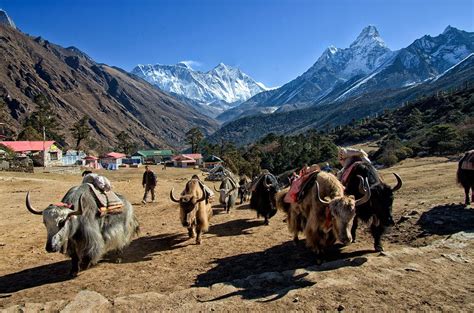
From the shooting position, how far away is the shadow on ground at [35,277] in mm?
6340

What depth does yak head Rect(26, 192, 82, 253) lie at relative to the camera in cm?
605

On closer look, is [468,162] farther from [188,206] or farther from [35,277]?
[35,277]

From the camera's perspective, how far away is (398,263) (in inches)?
234

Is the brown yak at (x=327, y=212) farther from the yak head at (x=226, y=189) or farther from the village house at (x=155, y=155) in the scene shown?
the village house at (x=155, y=155)

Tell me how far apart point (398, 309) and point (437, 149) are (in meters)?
34.6

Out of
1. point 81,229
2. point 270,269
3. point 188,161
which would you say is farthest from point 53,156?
point 270,269

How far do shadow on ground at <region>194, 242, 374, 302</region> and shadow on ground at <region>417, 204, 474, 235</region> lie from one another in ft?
6.59

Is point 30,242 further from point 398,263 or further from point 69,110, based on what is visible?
point 69,110

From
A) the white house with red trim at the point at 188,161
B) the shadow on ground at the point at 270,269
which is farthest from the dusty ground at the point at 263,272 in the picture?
the white house with red trim at the point at 188,161

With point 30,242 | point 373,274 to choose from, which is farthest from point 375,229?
point 30,242

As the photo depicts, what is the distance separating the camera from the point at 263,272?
6441mm

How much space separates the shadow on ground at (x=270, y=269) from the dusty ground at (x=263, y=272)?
0.06 feet

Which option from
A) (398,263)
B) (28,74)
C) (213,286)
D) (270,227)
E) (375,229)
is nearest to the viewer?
(213,286)

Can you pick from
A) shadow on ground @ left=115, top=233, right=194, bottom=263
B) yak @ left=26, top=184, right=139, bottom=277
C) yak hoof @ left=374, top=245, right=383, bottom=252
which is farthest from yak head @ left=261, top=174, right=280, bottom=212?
yak @ left=26, top=184, right=139, bottom=277
